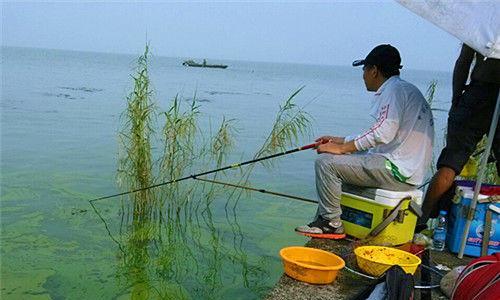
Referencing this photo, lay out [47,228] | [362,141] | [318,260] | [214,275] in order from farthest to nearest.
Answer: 1. [47,228]
2. [214,275]
3. [362,141]
4. [318,260]

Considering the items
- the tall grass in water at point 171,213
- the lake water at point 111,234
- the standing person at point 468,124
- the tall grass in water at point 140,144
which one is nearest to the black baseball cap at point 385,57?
the standing person at point 468,124

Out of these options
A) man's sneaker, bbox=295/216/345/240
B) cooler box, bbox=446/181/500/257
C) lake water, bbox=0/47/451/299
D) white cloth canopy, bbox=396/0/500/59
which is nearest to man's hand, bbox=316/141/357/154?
man's sneaker, bbox=295/216/345/240

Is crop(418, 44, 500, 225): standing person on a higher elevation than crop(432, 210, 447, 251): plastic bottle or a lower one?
higher

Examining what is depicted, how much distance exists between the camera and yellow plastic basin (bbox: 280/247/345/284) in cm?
295

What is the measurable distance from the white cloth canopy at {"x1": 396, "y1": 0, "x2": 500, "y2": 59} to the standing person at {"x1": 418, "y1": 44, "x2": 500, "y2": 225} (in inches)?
30.0

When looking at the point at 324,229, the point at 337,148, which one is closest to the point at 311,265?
the point at 324,229

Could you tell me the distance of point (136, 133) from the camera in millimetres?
5469

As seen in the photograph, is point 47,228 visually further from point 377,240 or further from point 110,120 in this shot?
point 110,120

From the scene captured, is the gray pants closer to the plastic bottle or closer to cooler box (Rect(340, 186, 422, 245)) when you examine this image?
cooler box (Rect(340, 186, 422, 245))

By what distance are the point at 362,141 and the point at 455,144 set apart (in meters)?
0.75

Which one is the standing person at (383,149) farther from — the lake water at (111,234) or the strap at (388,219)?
the lake water at (111,234)

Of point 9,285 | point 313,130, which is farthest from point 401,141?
point 313,130

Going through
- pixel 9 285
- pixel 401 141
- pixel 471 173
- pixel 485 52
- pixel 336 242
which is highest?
pixel 485 52

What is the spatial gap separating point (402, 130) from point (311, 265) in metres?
1.26
